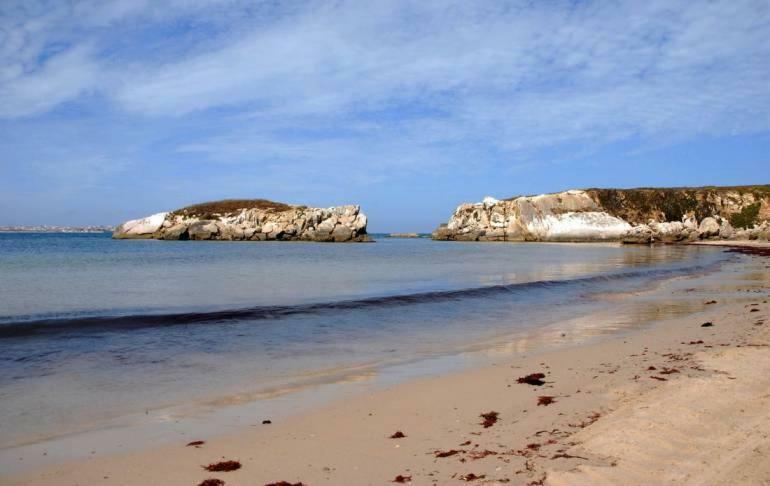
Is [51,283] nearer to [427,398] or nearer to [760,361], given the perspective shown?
[427,398]

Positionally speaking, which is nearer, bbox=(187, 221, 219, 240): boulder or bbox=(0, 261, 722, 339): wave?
bbox=(0, 261, 722, 339): wave

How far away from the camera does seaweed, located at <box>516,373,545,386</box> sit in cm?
733

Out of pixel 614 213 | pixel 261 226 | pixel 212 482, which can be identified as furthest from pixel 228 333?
pixel 614 213

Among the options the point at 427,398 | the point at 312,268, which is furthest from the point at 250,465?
the point at 312,268

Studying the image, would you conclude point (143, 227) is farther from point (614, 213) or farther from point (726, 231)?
point (726, 231)

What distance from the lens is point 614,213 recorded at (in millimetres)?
97625

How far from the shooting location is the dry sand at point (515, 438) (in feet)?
13.6

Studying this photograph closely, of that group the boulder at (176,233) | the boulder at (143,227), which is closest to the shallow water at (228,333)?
the boulder at (176,233)

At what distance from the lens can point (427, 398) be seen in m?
6.81

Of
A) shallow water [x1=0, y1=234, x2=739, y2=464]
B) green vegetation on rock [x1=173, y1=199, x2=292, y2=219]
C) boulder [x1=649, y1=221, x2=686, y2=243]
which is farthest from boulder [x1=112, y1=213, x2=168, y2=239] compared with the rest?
boulder [x1=649, y1=221, x2=686, y2=243]

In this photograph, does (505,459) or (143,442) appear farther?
(143,442)

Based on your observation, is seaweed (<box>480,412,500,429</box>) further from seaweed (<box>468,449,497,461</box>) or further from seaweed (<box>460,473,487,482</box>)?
seaweed (<box>460,473,487,482</box>)

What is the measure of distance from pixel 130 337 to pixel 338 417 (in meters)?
7.65

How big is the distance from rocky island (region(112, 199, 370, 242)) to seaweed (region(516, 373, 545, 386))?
80784 mm
